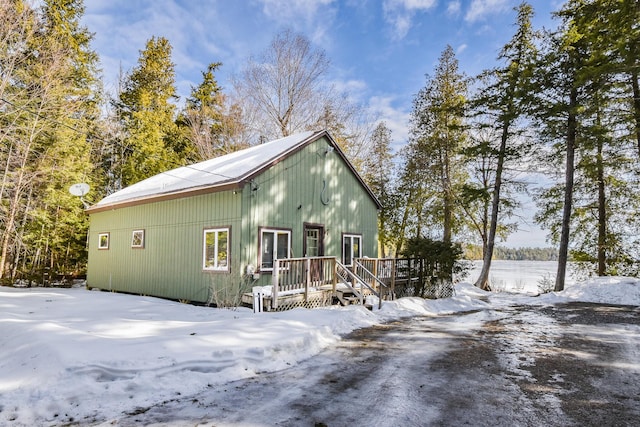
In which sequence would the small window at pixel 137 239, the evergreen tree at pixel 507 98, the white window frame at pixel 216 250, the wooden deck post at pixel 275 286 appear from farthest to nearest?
the evergreen tree at pixel 507 98 → the small window at pixel 137 239 → the white window frame at pixel 216 250 → the wooden deck post at pixel 275 286

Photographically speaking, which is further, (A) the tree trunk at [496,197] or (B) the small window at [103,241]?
(A) the tree trunk at [496,197]

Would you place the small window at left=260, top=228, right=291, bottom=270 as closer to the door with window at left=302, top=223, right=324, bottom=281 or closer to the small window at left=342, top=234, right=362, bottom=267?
the door with window at left=302, top=223, right=324, bottom=281

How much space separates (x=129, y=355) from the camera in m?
4.34

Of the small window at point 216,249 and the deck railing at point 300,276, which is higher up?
the small window at point 216,249

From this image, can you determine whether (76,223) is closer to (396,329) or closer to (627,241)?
(396,329)

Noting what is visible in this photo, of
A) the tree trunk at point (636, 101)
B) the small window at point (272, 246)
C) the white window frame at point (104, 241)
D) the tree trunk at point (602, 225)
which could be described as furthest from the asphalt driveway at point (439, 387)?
the white window frame at point (104, 241)

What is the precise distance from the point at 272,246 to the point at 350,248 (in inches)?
160

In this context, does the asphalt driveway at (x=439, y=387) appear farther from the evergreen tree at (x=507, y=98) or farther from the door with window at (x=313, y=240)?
the evergreen tree at (x=507, y=98)

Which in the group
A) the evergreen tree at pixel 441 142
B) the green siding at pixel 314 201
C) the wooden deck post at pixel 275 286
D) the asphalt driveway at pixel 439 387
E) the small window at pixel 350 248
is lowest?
the asphalt driveway at pixel 439 387

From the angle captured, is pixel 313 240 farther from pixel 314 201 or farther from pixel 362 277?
pixel 362 277

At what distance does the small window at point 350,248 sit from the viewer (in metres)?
13.3

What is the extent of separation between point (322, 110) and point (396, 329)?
17.7 m

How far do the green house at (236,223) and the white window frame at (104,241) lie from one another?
4cm

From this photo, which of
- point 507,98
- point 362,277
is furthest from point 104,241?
point 507,98
